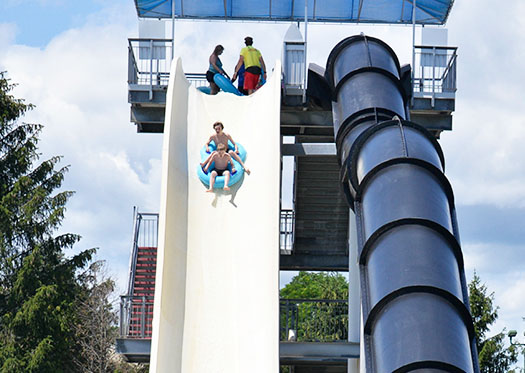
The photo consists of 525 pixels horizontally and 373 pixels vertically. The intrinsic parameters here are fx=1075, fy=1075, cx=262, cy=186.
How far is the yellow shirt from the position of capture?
19312 mm

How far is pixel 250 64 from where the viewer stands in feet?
63.3

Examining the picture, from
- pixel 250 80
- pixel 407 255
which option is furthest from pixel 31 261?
pixel 407 255

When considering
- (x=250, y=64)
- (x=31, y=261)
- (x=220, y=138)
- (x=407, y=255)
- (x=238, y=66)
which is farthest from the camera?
(x=31, y=261)

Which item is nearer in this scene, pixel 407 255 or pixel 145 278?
pixel 407 255

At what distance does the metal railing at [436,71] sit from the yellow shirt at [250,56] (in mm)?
2823

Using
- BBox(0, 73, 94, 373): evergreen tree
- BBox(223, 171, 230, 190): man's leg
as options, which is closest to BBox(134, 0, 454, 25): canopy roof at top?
BBox(223, 171, 230, 190): man's leg

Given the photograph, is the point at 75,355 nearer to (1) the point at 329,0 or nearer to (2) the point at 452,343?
(1) the point at 329,0

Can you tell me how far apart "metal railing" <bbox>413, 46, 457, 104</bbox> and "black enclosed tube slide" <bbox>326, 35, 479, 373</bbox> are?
4.96 meters

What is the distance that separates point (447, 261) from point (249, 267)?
13.4 ft

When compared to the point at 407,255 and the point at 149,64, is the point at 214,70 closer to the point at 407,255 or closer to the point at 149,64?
the point at 149,64

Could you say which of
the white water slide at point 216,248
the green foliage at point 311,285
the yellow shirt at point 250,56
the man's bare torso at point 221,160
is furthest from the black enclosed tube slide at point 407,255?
the green foliage at point 311,285

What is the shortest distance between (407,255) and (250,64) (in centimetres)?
824

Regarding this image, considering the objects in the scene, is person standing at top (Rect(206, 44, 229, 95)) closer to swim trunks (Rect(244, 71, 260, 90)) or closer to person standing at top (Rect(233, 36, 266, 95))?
person standing at top (Rect(233, 36, 266, 95))

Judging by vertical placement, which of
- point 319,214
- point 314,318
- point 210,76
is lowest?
point 314,318
